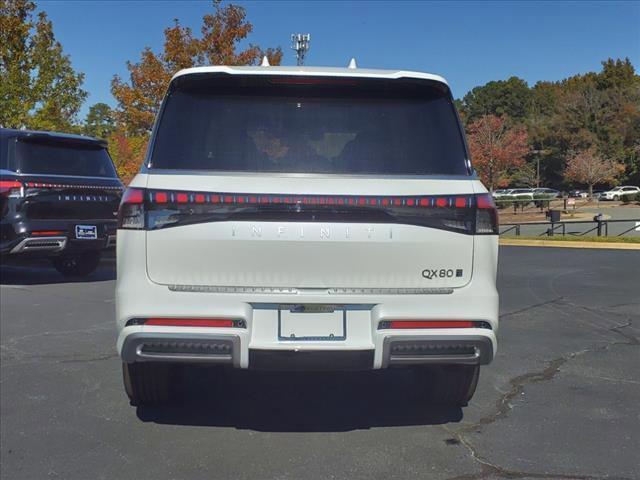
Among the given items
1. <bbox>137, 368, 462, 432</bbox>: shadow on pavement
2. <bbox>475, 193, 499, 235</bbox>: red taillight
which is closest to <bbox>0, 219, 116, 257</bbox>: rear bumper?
<bbox>137, 368, 462, 432</bbox>: shadow on pavement

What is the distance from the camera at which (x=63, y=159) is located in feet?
29.8

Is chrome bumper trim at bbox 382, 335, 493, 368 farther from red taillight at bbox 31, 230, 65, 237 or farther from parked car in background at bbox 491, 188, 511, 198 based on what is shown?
parked car in background at bbox 491, 188, 511, 198

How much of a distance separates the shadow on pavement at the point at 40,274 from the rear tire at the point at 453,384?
7322 mm

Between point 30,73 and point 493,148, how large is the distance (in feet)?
122

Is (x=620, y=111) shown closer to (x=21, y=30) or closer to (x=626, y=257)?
(x=626, y=257)

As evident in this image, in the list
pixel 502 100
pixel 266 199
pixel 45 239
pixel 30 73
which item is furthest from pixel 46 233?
pixel 502 100

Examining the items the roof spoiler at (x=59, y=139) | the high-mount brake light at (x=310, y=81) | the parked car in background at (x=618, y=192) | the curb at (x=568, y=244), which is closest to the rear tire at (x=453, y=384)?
the high-mount brake light at (x=310, y=81)

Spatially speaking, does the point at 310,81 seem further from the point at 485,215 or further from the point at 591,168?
the point at 591,168

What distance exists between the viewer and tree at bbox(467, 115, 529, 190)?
47938mm

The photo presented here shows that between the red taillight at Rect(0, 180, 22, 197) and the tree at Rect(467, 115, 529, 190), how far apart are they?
41813mm

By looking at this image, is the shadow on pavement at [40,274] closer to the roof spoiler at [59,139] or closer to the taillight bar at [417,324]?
the roof spoiler at [59,139]

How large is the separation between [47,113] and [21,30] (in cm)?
226

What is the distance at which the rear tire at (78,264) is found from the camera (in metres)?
10.5

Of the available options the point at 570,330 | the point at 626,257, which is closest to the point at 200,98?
the point at 570,330
